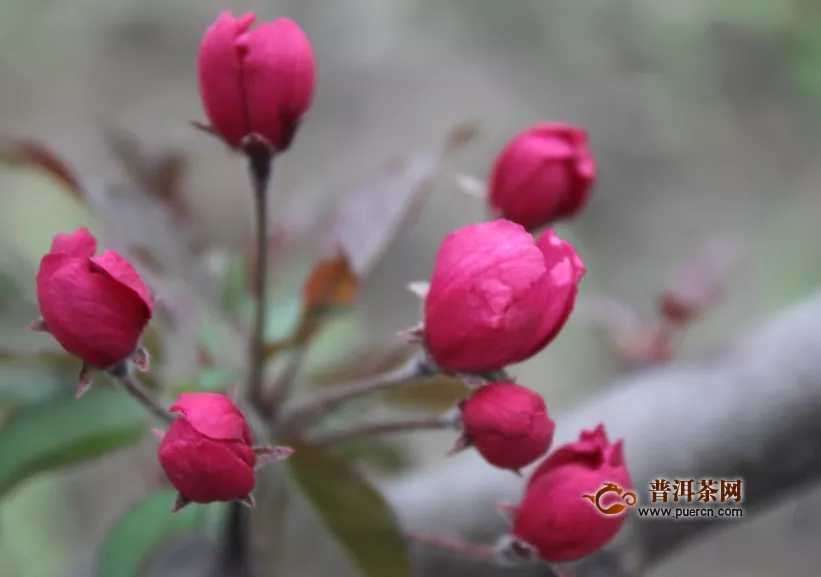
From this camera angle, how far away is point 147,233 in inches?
22.8

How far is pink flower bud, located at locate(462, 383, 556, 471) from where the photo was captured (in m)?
0.36

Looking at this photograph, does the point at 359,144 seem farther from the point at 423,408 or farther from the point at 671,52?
the point at 423,408

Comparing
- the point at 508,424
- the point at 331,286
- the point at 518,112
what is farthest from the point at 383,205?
the point at 518,112

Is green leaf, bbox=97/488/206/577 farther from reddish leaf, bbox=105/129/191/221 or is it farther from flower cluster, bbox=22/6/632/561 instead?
reddish leaf, bbox=105/129/191/221

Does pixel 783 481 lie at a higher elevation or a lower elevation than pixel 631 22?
lower

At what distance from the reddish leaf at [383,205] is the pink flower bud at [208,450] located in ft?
0.91

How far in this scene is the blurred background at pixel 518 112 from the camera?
4.96 feet

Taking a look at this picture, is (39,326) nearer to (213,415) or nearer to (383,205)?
(213,415)

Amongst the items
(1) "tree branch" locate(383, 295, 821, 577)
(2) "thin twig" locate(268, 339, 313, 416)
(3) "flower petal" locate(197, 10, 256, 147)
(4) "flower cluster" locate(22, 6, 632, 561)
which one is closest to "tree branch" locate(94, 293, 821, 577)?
(1) "tree branch" locate(383, 295, 821, 577)

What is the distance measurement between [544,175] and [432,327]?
5.2 inches

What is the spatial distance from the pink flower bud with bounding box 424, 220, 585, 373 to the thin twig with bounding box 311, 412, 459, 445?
2.3 inches

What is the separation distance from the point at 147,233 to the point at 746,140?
1.44 m

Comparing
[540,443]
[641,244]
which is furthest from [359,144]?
[540,443]

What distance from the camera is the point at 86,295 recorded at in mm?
343
